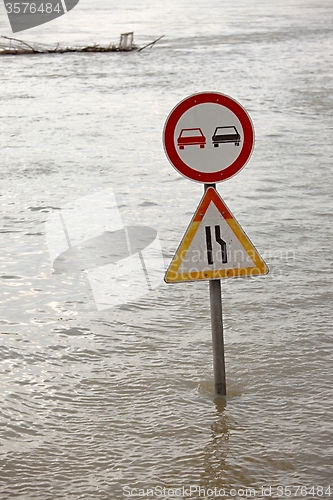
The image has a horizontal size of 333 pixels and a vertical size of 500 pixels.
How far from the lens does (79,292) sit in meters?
6.83

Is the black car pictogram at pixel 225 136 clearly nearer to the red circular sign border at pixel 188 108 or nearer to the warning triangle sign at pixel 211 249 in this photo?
the red circular sign border at pixel 188 108

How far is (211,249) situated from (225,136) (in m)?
0.62

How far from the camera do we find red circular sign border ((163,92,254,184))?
4.42 metres

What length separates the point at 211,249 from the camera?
4.57 m

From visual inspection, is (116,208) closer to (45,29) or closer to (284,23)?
(284,23)

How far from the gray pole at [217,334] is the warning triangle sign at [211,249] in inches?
3.9

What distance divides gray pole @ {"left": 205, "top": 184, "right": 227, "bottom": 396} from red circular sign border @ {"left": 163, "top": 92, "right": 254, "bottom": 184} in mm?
89

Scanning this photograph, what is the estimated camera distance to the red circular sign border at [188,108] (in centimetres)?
442

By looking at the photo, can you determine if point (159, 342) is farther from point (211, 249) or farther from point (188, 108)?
point (188, 108)

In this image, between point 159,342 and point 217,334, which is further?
point 159,342

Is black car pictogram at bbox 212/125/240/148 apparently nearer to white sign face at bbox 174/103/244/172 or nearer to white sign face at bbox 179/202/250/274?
white sign face at bbox 174/103/244/172

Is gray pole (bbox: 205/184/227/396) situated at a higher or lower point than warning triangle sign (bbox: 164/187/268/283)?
lower
